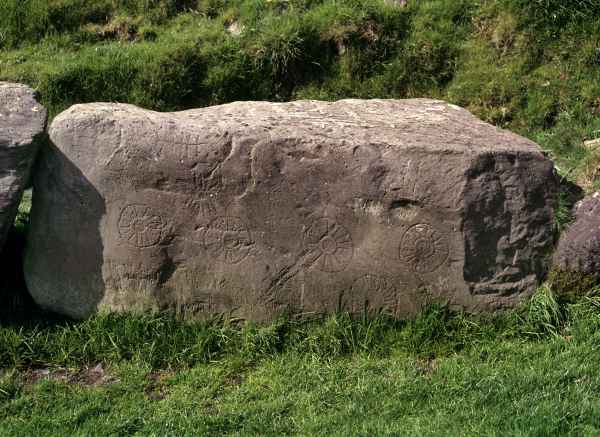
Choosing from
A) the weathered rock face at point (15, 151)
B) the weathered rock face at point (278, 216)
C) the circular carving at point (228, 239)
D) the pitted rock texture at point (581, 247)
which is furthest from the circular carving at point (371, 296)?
the weathered rock face at point (15, 151)

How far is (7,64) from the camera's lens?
8688 millimetres

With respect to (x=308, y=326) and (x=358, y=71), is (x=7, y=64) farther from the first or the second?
(x=308, y=326)

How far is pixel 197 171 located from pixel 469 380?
195cm

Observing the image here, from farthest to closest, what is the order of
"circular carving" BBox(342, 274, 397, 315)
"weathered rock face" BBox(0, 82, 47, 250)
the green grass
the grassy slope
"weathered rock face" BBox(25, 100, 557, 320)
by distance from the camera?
1. the grassy slope
2. "circular carving" BBox(342, 274, 397, 315)
3. "weathered rock face" BBox(25, 100, 557, 320)
4. "weathered rock face" BBox(0, 82, 47, 250)
5. the green grass

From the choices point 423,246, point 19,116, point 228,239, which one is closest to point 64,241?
point 19,116

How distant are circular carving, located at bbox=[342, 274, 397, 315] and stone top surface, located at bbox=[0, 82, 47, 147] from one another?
208 cm

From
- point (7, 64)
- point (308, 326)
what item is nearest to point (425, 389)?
point (308, 326)

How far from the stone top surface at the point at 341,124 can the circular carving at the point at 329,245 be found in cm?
52

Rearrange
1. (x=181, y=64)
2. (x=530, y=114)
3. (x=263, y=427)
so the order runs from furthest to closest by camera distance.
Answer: (x=181, y=64) → (x=530, y=114) → (x=263, y=427)

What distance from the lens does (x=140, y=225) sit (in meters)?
5.27

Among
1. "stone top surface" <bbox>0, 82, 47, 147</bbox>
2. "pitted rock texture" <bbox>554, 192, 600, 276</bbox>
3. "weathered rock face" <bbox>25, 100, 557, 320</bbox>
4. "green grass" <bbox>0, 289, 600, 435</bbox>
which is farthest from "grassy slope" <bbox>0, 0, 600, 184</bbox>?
"green grass" <bbox>0, 289, 600, 435</bbox>

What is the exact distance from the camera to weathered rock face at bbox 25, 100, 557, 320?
518cm

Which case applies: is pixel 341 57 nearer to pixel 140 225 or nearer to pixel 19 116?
pixel 140 225

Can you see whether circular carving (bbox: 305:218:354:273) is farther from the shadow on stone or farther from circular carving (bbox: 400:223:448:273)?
the shadow on stone
